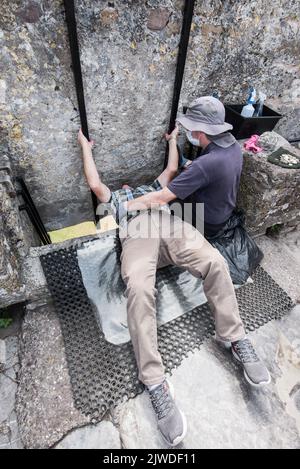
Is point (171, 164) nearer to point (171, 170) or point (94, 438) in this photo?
point (171, 170)

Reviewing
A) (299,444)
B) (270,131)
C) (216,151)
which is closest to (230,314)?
(299,444)

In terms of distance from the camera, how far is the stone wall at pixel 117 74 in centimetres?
254

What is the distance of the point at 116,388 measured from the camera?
2.37 meters

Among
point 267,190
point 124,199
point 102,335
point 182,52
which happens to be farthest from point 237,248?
point 182,52

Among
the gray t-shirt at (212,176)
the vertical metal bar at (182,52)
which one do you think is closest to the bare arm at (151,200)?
the gray t-shirt at (212,176)

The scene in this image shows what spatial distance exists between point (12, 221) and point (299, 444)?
117 inches

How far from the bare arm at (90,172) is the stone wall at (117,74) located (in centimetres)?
18

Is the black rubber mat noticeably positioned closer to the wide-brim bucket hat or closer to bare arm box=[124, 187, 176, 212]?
bare arm box=[124, 187, 176, 212]

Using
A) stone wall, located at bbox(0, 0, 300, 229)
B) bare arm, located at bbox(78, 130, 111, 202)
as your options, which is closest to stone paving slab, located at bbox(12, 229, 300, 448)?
bare arm, located at bbox(78, 130, 111, 202)

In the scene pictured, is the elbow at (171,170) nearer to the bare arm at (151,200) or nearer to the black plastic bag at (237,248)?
the bare arm at (151,200)

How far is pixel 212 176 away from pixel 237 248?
103 cm

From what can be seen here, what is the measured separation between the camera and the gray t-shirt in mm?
2646

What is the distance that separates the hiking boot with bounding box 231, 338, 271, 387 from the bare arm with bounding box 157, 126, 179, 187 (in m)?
1.88

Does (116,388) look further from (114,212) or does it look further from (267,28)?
(267,28)
